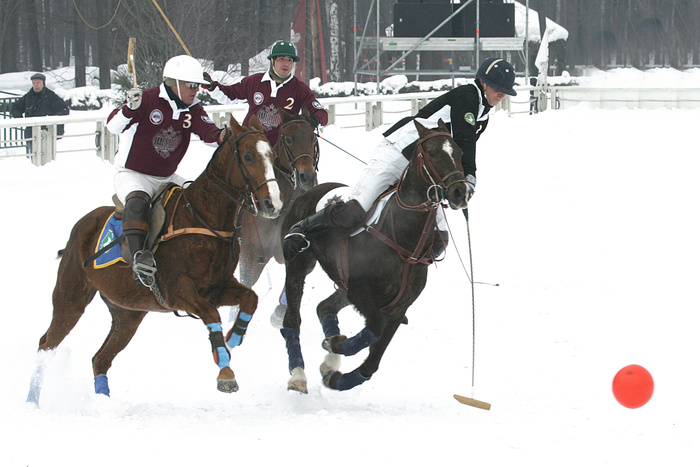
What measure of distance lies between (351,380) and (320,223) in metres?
1.29

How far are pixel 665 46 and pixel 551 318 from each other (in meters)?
12.3

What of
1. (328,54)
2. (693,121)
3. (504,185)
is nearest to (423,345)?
(504,185)

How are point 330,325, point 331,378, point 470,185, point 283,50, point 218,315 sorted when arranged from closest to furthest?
point 470,185, point 218,315, point 331,378, point 330,325, point 283,50

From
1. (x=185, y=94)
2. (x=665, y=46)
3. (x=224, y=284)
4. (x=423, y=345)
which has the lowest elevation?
(x=423, y=345)

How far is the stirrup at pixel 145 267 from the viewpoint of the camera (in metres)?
6.30

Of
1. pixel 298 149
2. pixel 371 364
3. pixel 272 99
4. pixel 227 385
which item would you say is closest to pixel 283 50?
pixel 272 99

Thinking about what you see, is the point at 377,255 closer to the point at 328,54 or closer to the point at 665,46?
the point at 665,46

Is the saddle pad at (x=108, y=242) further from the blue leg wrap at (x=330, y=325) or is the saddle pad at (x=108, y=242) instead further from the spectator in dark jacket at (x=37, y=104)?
the spectator in dark jacket at (x=37, y=104)

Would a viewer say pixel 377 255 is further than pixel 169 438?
Yes

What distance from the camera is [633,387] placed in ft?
20.0

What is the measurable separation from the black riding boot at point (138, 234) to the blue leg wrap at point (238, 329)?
0.70 meters

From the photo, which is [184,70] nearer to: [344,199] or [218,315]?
[344,199]

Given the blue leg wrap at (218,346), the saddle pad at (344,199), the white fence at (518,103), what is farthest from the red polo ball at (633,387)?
the white fence at (518,103)

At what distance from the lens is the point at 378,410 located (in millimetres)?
6457
